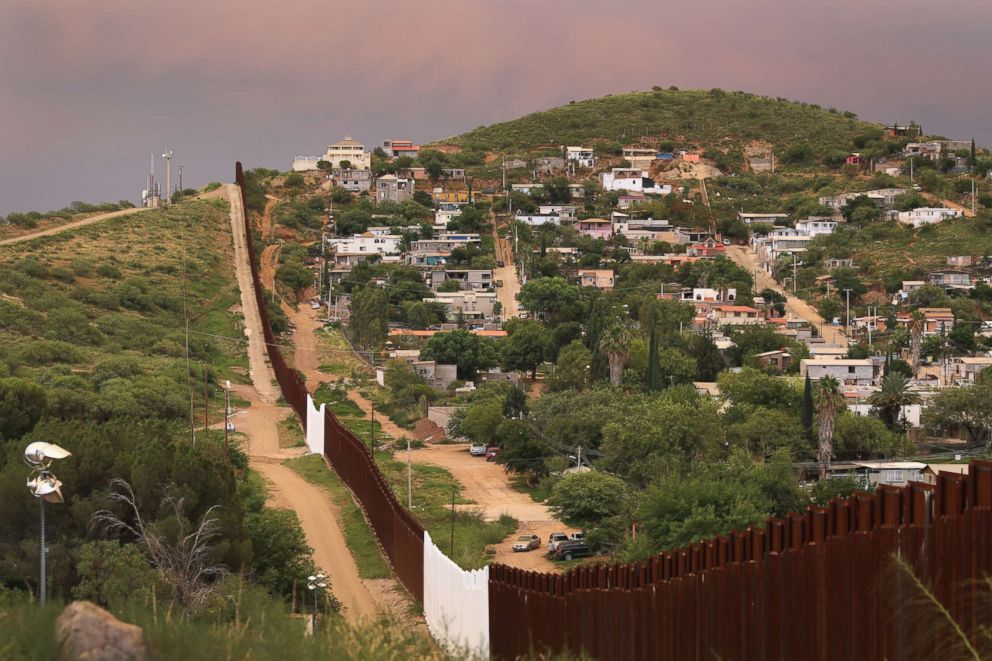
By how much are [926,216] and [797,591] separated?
9249 centimetres

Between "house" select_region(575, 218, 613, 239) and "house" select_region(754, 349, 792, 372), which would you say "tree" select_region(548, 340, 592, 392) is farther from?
"house" select_region(575, 218, 613, 239)

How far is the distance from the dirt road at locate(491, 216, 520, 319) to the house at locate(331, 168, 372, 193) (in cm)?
1686

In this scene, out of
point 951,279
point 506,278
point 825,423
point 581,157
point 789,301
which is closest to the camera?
point 825,423

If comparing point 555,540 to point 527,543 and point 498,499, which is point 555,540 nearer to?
point 527,543

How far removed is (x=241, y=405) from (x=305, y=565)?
21.6 metres

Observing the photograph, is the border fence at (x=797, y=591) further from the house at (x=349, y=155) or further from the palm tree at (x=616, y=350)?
the house at (x=349, y=155)

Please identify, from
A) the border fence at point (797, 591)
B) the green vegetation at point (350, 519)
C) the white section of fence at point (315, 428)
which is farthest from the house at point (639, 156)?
the border fence at point (797, 591)

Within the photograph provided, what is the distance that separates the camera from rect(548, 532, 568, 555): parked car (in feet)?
108

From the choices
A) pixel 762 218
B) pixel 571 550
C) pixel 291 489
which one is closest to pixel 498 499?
pixel 571 550

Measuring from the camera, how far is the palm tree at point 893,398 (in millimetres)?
49562

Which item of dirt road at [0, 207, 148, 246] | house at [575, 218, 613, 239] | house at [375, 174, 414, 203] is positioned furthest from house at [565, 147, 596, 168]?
dirt road at [0, 207, 148, 246]

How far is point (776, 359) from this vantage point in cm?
6431

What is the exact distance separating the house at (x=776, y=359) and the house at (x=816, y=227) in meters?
37.1

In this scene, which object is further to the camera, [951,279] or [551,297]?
[951,279]
